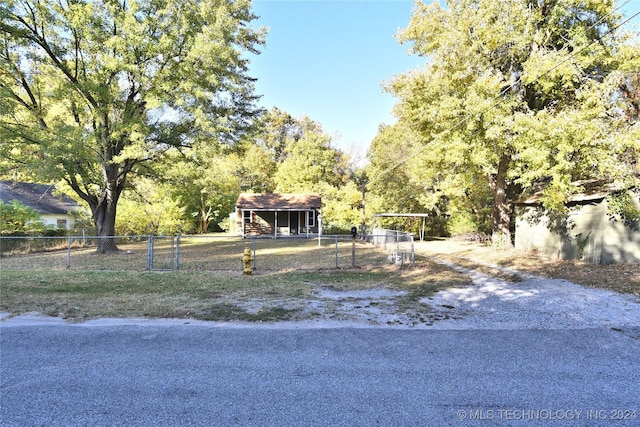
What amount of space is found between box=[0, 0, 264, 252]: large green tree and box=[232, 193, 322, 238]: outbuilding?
1281 centimetres

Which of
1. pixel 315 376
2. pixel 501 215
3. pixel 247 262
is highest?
pixel 501 215

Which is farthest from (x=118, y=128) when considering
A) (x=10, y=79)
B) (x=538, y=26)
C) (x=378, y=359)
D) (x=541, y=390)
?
(x=538, y=26)

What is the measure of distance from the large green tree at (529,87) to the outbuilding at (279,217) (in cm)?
1464

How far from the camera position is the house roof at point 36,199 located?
2336cm

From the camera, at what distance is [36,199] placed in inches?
989

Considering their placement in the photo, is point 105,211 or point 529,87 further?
point 105,211

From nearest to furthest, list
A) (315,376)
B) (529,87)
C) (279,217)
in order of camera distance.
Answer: (315,376) → (529,87) → (279,217)

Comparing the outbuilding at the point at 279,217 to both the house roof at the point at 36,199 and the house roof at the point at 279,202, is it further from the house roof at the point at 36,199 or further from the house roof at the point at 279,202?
the house roof at the point at 36,199

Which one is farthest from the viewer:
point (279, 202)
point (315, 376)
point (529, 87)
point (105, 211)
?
point (279, 202)

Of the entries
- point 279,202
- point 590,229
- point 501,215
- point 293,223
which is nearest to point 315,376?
point 590,229

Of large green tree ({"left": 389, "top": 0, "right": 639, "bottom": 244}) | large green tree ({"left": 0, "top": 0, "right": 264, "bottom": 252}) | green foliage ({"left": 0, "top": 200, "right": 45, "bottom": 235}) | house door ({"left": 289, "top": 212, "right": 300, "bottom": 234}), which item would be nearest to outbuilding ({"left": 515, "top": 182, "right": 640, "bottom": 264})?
large green tree ({"left": 389, "top": 0, "right": 639, "bottom": 244})

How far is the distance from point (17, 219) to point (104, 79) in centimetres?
860

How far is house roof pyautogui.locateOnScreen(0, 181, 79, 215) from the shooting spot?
76.6 feet

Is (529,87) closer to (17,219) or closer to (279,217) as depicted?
(279,217)
